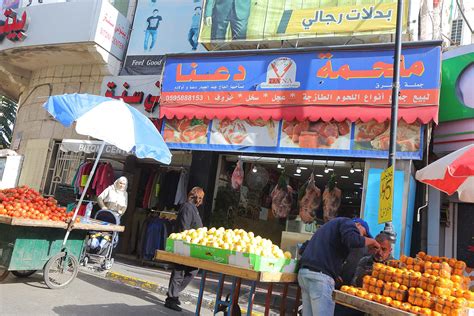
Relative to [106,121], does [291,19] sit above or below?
above

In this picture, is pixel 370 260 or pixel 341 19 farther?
pixel 341 19

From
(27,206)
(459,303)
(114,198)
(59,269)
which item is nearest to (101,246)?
(114,198)

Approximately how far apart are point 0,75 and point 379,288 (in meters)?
17.4

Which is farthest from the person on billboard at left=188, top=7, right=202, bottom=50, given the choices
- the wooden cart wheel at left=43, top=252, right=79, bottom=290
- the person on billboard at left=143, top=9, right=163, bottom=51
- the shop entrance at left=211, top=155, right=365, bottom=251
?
the wooden cart wheel at left=43, top=252, right=79, bottom=290

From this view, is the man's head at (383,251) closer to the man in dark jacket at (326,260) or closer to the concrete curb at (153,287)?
the man in dark jacket at (326,260)

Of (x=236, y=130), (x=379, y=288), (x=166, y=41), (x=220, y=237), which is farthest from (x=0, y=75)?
(x=379, y=288)

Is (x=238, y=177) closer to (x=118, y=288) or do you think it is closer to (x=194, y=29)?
(x=118, y=288)

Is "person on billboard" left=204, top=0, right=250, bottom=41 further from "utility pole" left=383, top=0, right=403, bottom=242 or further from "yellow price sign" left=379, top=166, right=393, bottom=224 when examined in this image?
"yellow price sign" left=379, top=166, right=393, bottom=224

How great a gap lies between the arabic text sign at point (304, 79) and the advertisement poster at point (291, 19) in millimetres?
739

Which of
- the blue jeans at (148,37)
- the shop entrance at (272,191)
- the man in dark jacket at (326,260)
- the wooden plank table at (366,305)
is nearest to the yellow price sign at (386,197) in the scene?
Answer: the man in dark jacket at (326,260)

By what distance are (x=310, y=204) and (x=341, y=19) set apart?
14.4 feet

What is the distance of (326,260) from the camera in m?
4.49

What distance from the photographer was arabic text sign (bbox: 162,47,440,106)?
27.6 ft

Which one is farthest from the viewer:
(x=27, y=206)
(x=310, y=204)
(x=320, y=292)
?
(x=310, y=204)
